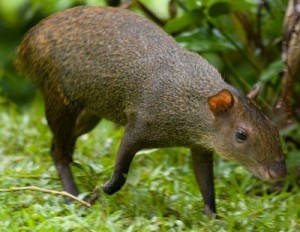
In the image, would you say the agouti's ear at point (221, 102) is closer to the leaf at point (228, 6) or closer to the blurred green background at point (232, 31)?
the blurred green background at point (232, 31)

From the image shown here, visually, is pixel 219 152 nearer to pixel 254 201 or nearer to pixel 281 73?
pixel 254 201

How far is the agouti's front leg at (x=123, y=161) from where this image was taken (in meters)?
5.73

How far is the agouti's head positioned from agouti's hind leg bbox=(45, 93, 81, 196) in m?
1.15

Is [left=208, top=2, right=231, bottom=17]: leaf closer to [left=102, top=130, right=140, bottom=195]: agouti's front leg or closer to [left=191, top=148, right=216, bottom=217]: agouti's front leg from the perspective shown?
[left=191, top=148, right=216, bottom=217]: agouti's front leg

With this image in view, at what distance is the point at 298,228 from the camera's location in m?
5.64

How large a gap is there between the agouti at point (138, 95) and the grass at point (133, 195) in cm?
21

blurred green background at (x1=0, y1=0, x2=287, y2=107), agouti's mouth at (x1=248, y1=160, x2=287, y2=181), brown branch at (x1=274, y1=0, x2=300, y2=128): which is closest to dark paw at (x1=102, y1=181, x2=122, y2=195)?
agouti's mouth at (x1=248, y1=160, x2=287, y2=181)

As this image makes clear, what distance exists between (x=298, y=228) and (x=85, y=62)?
181 cm

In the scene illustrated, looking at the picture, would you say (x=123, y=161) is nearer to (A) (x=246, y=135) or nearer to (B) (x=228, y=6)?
(A) (x=246, y=135)

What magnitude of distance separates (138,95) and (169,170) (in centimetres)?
134

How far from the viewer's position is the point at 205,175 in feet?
19.7

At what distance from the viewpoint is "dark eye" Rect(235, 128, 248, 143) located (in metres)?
5.45

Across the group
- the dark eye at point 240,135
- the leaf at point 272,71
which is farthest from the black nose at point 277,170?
the leaf at point 272,71

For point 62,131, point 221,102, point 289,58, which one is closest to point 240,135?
point 221,102
